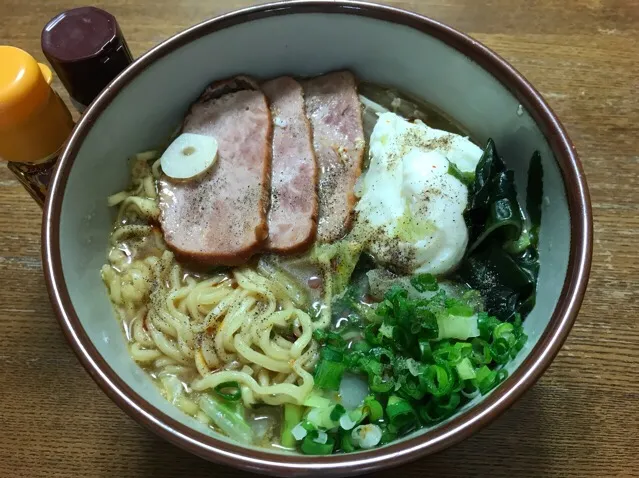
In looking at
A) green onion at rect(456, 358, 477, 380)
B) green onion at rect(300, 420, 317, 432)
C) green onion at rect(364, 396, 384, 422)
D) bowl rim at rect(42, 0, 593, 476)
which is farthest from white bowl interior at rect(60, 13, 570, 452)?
green onion at rect(364, 396, 384, 422)

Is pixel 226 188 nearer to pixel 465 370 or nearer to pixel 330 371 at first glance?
pixel 330 371

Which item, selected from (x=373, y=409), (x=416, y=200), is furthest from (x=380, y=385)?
(x=416, y=200)

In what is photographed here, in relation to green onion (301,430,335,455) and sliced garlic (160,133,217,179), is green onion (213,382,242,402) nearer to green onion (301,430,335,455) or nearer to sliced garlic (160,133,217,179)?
green onion (301,430,335,455)

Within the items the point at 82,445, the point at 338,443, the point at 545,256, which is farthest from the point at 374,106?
the point at 82,445

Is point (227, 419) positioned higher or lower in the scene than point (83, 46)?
lower

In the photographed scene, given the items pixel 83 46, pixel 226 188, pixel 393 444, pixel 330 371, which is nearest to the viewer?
pixel 393 444

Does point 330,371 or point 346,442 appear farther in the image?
point 330,371

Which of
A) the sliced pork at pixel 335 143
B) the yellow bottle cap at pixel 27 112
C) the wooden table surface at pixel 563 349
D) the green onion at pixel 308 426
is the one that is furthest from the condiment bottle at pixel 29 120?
the green onion at pixel 308 426
